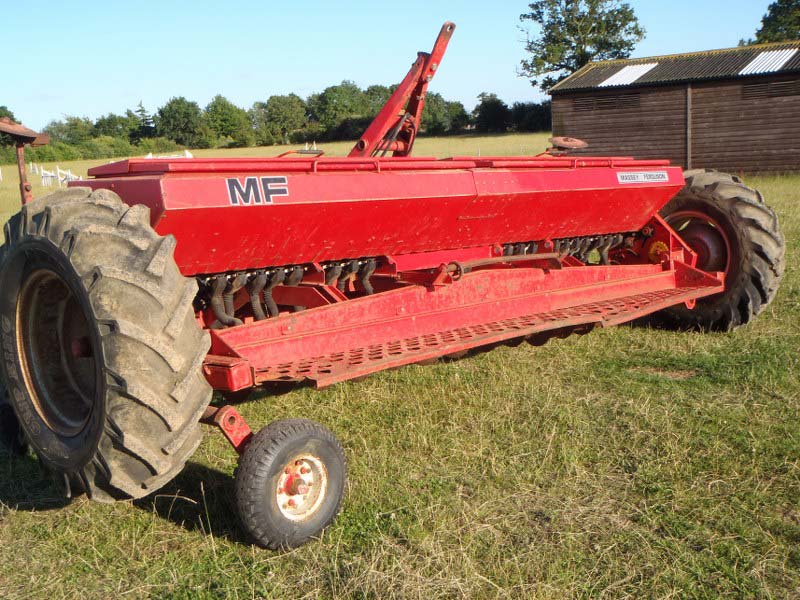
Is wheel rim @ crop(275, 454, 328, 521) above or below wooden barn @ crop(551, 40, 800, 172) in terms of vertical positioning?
below

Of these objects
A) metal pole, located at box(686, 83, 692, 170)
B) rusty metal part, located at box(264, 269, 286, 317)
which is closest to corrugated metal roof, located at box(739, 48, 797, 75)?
metal pole, located at box(686, 83, 692, 170)

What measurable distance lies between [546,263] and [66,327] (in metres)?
3.19

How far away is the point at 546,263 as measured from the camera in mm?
5570

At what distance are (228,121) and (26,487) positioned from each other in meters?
50.8

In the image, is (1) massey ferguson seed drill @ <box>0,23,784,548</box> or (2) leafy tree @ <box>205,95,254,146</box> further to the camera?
(2) leafy tree @ <box>205,95,254,146</box>

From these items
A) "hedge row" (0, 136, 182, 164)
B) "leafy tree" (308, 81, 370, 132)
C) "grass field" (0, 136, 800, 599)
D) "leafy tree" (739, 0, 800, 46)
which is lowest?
"grass field" (0, 136, 800, 599)

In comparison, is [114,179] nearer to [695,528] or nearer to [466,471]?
[466,471]

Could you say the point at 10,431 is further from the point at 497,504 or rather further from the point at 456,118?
the point at 456,118

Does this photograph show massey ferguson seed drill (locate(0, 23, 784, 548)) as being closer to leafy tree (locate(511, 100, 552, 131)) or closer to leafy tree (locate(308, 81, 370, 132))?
leafy tree (locate(511, 100, 552, 131))

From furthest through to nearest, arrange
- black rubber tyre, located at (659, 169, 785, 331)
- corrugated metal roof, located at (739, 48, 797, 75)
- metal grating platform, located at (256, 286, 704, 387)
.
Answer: corrugated metal roof, located at (739, 48, 797, 75) < black rubber tyre, located at (659, 169, 785, 331) < metal grating platform, located at (256, 286, 704, 387)

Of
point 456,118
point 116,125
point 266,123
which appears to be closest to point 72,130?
point 116,125

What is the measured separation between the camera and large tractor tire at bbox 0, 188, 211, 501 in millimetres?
2977

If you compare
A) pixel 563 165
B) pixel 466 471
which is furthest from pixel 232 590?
pixel 563 165

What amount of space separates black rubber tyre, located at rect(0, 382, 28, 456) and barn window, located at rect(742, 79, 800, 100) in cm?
2292
